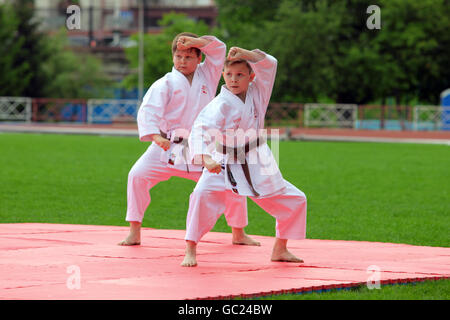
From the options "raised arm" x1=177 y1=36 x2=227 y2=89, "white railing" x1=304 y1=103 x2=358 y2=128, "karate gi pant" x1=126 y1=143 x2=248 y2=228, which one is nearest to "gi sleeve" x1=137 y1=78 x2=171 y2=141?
"karate gi pant" x1=126 y1=143 x2=248 y2=228

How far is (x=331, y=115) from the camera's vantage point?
37.8 metres

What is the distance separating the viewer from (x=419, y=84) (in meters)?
44.9

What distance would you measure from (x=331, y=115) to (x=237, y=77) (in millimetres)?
32319

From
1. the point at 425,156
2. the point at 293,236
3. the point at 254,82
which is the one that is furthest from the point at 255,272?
the point at 425,156

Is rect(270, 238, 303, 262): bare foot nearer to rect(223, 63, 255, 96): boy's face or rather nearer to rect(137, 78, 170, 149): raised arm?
rect(223, 63, 255, 96): boy's face

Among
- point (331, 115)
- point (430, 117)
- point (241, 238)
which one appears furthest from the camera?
point (331, 115)

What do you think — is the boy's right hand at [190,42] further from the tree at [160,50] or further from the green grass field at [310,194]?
the tree at [160,50]

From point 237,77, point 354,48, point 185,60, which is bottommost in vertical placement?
point 237,77

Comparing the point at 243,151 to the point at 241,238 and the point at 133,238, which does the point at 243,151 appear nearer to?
the point at 241,238

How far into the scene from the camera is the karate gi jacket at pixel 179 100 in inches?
256

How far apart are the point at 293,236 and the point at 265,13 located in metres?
43.6

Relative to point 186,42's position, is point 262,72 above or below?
below

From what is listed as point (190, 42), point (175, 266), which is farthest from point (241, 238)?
point (190, 42)
